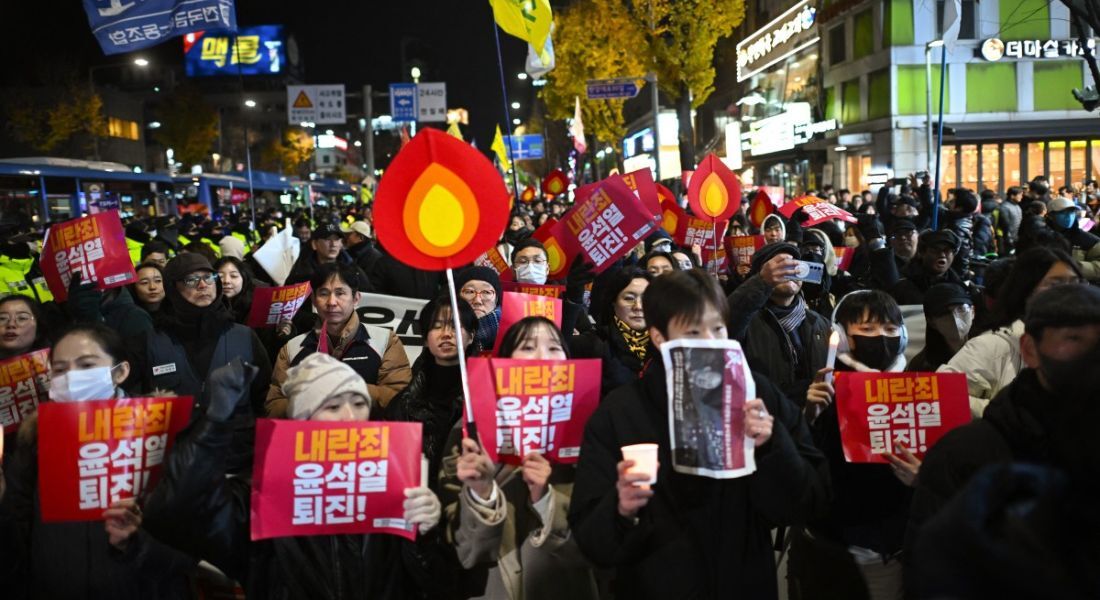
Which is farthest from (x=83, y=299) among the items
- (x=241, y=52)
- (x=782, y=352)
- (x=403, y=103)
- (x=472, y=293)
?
(x=241, y=52)

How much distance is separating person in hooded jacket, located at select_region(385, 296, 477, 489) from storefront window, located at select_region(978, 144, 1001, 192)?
3329cm

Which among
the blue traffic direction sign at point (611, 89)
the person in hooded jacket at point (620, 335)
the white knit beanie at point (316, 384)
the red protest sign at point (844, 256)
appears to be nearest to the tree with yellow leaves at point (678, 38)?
the blue traffic direction sign at point (611, 89)

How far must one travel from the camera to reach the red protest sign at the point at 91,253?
6.73m

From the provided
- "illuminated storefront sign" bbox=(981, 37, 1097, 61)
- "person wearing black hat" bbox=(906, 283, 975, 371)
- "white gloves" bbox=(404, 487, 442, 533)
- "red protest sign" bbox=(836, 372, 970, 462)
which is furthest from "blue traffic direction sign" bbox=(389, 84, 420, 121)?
"white gloves" bbox=(404, 487, 442, 533)

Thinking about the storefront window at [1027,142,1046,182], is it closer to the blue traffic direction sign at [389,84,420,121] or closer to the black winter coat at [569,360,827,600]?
the blue traffic direction sign at [389,84,420,121]

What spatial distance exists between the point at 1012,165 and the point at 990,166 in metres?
0.72

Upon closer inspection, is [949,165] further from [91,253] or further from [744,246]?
[91,253]

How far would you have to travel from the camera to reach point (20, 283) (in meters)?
9.24

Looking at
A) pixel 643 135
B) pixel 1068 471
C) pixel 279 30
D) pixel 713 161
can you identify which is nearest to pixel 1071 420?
pixel 1068 471

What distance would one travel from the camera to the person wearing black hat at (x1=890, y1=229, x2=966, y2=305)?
263 inches

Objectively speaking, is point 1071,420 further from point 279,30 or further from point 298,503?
point 279,30

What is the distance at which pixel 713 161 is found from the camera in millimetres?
9008

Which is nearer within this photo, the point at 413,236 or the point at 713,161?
the point at 413,236

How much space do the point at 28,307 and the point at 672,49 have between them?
84.6 feet
